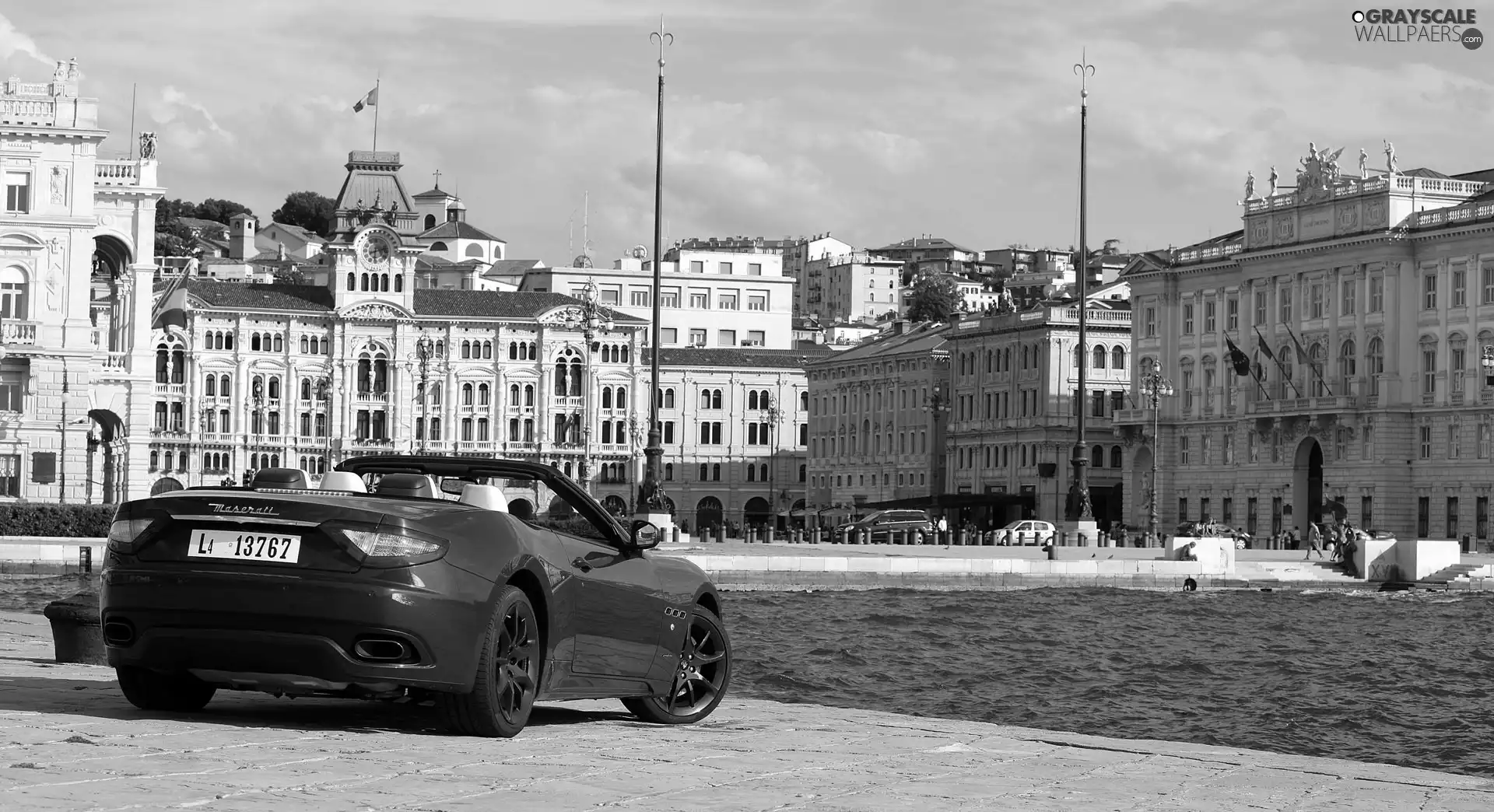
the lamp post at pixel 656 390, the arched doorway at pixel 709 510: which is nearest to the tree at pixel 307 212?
the arched doorway at pixel 709 510

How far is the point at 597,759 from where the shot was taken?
932 cm

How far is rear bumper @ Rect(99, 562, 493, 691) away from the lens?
9.47 m

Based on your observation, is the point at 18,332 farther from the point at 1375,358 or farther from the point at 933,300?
the point at 933,300

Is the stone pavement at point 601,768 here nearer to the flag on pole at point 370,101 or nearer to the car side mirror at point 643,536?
the car side mirror at point 643,536

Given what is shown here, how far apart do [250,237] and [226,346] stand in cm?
4618

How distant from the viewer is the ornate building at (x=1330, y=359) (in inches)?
3346

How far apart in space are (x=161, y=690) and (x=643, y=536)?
2.38m

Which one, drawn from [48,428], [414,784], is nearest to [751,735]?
[414,784]

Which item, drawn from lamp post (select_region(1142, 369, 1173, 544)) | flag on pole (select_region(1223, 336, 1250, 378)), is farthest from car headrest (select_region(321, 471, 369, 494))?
flag on pole (select_region(1223, 336, 1250, 378))

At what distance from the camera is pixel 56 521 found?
175 feet

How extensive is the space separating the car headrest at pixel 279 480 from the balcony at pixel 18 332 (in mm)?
60893

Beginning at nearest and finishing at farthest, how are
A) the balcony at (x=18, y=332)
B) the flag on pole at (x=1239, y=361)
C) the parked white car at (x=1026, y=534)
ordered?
the balcony at (x=18, y=332) → the parked white car at (x=1026, y=534) → the flag on pole at (x=1239, y=361)

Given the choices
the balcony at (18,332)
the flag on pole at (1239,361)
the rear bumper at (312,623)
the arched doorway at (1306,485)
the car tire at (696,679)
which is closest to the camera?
the rear bumper at (312,623)

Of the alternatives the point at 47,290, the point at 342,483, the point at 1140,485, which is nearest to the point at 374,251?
the point at 1140,485
